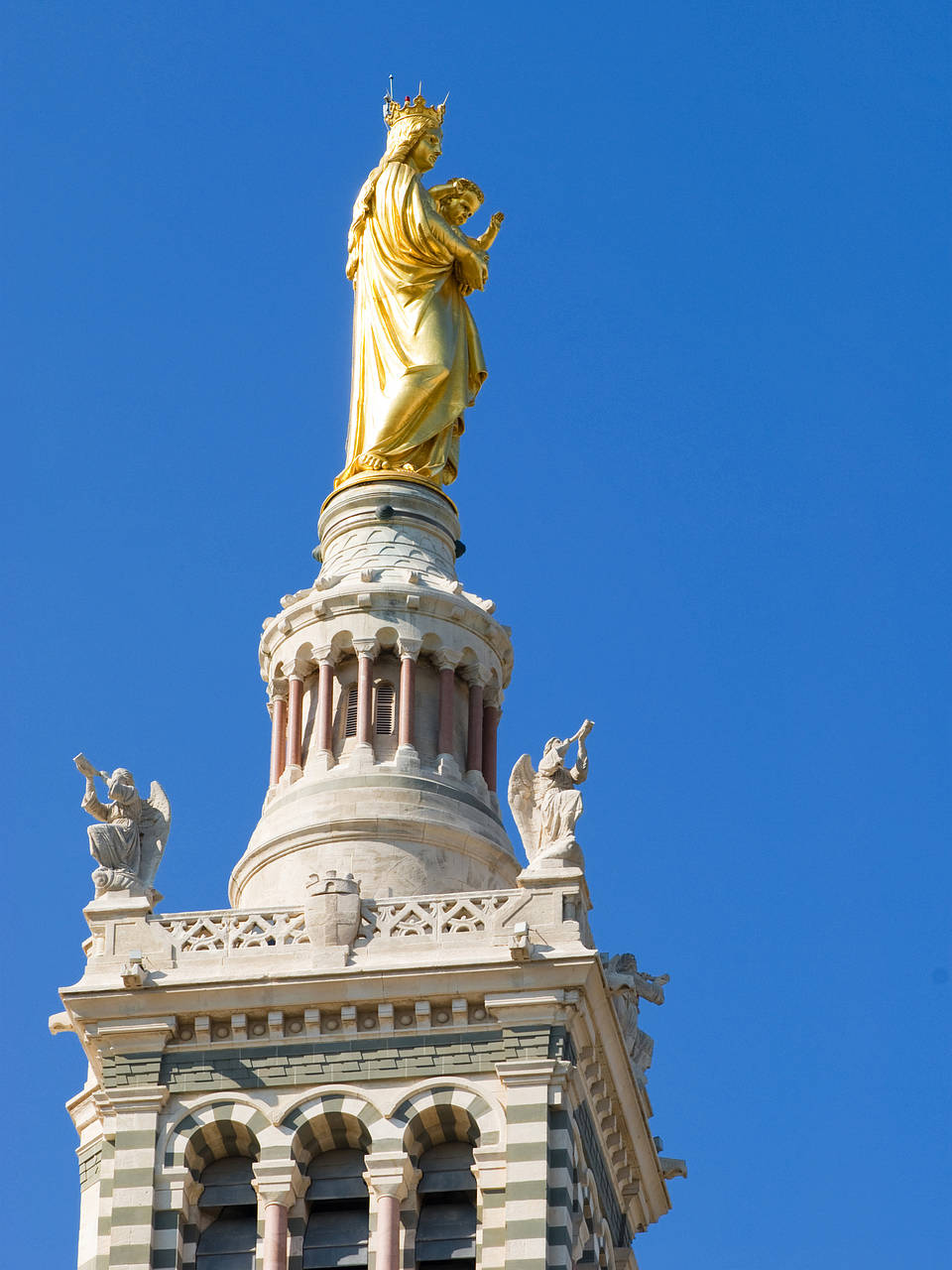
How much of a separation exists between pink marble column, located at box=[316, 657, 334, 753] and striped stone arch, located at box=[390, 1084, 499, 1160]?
7.70 meters

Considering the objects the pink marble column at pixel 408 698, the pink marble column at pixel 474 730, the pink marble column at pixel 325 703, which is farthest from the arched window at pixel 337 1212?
the pink marble column at pixel 474 730

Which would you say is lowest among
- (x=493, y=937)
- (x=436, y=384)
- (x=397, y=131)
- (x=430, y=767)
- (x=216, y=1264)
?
(x=216, y=1264)

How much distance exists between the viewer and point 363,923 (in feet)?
205

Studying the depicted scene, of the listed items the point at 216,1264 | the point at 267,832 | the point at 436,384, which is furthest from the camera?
the point at 436,384

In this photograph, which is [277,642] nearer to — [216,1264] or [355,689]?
[355,689]

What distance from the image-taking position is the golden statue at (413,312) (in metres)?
71.4

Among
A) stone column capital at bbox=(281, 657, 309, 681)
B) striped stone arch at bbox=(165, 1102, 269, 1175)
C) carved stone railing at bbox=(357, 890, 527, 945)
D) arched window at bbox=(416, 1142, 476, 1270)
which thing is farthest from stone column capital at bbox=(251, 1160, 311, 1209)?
stone column capital at bbox=(281, 657, 309, 681)

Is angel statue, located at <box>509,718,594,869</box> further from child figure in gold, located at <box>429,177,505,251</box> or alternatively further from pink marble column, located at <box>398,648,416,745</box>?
child figure in gold, located at <box>429,177,505,251</box>

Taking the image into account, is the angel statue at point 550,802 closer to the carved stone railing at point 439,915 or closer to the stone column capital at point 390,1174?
the carved stone railing at point 439,915

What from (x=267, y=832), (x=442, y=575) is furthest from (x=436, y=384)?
(x=267, y=832)

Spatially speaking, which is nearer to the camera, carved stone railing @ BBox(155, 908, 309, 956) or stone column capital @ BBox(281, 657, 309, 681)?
carved stone railing @ BBox(155, 908, 309, 956)

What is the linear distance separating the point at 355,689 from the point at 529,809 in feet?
16.1

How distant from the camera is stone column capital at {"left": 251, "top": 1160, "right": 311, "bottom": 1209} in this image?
198ft

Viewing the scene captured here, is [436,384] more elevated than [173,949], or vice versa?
[436,384]
